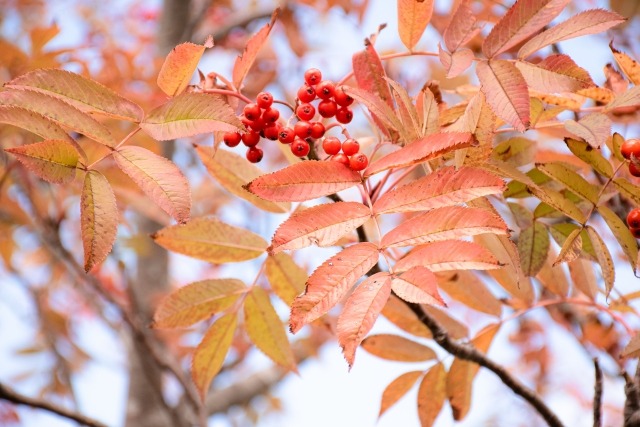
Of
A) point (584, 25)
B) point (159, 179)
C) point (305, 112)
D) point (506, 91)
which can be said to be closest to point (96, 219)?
point (159, 179)

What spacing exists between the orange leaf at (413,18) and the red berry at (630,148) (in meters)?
0.32

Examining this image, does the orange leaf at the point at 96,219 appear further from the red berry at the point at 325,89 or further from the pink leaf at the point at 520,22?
the pink leaf at the point at 520,22

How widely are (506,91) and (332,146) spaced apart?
0.24 m

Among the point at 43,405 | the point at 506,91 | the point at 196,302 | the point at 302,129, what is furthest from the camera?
the point at 43,405

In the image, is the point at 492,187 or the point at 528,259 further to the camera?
the point at 528,259

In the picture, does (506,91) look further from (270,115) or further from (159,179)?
(159,179)

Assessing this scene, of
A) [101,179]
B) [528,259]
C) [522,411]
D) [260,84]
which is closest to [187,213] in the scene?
[101,179]

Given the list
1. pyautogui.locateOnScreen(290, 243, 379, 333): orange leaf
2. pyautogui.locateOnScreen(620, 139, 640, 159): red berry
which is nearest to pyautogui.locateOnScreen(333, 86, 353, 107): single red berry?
pyautogui.locateOnScreen(290, 243, 379, 333): orange leaf

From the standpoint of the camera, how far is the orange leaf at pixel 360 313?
2.03 feet

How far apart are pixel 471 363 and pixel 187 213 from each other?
0.61 meters

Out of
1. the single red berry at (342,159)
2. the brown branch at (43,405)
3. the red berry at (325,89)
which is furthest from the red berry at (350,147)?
the brown branch at (43,405)

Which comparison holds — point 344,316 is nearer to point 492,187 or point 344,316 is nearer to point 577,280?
point 492,187

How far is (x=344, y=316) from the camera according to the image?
644 mm

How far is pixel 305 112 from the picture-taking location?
87 centimetres
